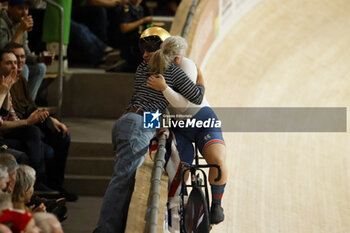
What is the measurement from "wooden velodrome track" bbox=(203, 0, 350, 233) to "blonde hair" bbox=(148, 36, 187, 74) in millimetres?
1552

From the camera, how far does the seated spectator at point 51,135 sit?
5324mm

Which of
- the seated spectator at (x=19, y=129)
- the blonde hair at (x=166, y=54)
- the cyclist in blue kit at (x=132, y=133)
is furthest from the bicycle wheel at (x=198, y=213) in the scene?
the seated spectator at (x=19, y=129)

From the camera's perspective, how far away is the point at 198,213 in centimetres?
397

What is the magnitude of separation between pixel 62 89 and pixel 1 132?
1.99 metres

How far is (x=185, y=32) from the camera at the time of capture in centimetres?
586

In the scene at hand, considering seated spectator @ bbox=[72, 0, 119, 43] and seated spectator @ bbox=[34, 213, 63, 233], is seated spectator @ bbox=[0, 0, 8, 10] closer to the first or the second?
seated spectator @ bbox=[72, 0, 119, 43]

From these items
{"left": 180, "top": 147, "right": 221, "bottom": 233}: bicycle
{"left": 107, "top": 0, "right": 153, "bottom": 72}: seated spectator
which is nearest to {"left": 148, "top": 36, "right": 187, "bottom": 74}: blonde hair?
{"left": 180, "top": 147, "right": 221, "bottom": 233}: bicycle

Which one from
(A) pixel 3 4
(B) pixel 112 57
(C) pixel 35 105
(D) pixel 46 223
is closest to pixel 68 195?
(C) pixel 35 105

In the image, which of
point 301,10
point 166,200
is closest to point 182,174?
point 166,200

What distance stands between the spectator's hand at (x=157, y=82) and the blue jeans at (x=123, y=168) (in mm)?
304

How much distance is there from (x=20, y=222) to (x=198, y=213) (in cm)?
134

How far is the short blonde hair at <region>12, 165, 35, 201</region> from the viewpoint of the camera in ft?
12.2

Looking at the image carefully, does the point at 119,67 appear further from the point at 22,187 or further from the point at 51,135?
the point at 22,187

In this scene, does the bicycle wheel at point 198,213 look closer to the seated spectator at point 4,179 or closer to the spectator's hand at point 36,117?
the seated spectator at point 4,179
